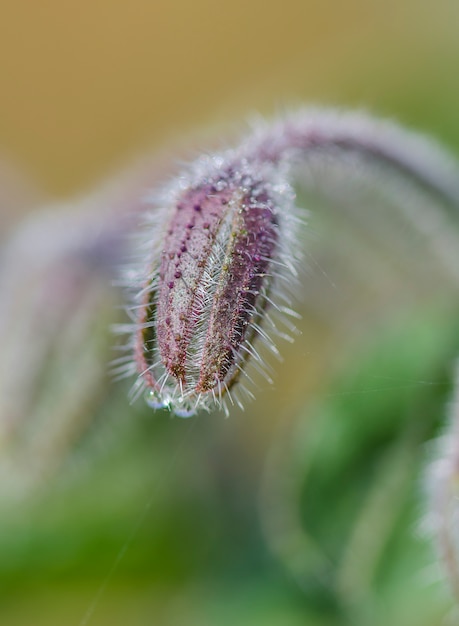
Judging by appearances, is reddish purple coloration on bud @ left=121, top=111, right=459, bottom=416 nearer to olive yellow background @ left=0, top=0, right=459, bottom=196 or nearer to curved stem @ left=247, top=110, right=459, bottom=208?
curved stem @ left=247, top=110, right=459, bottom=208

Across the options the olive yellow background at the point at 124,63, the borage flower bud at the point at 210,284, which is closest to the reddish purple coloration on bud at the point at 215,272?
the borage flower bud at the point at 210,284

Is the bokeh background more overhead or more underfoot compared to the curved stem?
more underfoot

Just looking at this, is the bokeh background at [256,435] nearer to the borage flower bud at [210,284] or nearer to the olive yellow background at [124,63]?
the borage flower bud at [210,284]

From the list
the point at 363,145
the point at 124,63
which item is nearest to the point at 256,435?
the point at 363,145

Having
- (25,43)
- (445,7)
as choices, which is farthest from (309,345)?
(25,43)

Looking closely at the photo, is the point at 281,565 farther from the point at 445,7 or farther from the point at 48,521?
the point at 445,7

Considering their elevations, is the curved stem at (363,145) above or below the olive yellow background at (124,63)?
below

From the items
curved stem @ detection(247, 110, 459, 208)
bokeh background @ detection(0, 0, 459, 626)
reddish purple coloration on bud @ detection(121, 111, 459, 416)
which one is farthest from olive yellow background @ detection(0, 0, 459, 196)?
reddish purple coloration on bud @ detection(121, 111, 459, 416)
